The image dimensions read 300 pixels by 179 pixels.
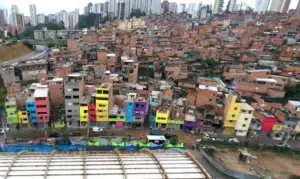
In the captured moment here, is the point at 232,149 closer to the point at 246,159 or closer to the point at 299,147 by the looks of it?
the point at 246,159

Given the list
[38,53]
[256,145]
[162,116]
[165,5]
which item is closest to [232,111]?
[256,145]

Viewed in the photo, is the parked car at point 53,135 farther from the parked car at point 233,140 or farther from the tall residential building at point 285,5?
the tall residential building at point 285,5

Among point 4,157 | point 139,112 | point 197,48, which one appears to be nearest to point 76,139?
point 139,112

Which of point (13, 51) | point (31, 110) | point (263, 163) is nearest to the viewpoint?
point (263, 163)

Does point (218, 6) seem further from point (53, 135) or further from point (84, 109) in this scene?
point (53, 135)

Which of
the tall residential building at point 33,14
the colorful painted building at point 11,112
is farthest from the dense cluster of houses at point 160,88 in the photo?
the tall residential building at point 33,14

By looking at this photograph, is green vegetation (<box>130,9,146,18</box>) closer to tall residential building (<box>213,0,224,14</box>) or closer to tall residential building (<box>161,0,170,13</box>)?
tall residential building (<box>161,0,170,13</box>)

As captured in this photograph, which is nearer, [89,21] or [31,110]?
[31,110]
